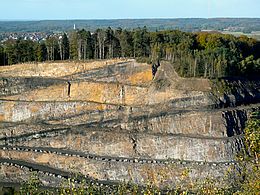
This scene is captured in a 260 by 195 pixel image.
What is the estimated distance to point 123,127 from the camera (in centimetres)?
4578

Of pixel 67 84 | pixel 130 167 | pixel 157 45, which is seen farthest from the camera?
pixel 157 45

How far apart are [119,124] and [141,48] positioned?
15365mm

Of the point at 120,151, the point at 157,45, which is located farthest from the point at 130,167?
the point at 157,45

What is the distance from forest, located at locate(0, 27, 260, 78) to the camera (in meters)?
54.0

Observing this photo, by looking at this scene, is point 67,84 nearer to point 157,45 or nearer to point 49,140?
point 49,140

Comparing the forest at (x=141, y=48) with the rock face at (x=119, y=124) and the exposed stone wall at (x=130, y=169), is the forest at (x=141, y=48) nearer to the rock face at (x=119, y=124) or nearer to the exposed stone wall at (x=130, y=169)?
the rock face at (x=119, y=124)

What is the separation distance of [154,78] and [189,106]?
4708 millimetres

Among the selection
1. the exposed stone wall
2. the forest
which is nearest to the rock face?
the exposed stone wall

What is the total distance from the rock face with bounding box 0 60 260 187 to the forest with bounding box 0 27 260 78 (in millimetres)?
3872

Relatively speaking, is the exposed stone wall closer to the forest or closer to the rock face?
the rock face

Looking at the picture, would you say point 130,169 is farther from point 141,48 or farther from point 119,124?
point 141,48

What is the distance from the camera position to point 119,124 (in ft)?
151

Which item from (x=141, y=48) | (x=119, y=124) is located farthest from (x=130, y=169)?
(x=141, y=48)

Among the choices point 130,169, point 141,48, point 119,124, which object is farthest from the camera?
point 141,48
